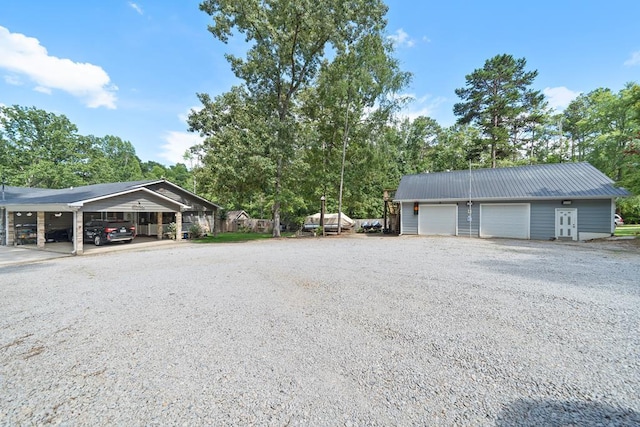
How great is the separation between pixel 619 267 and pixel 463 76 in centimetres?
2672

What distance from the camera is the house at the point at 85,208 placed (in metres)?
11.5

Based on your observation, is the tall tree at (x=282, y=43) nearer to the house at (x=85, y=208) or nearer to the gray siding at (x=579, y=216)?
the house at (x=85, y=208)

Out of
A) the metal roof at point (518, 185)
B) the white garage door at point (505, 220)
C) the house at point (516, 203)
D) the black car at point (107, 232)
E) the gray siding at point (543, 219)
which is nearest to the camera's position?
the black car at point (107, 232)

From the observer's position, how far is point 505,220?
50.7 feet

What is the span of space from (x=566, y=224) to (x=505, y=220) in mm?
2682

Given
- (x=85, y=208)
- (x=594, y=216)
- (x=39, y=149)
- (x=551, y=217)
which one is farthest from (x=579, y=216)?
(x=39, y=149)

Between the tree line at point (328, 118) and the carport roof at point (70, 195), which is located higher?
the tree line at point (328, 118)

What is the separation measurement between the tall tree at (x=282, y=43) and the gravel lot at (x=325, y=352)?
41.6 feet

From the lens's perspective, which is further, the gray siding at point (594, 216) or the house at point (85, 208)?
the gray siding at point (594, 216)

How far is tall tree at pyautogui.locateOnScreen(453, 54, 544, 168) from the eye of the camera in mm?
25578

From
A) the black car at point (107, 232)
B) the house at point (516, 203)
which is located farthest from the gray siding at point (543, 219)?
the black car at point (107, 232)

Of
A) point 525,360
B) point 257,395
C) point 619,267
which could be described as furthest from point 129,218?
point 619,267

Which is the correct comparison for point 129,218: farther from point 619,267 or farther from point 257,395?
point 619,267

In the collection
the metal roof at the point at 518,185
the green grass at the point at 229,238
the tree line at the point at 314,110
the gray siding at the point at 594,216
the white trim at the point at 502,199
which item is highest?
the tree line at the point at 314,110
